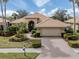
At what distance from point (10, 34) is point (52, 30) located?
9.74 metres

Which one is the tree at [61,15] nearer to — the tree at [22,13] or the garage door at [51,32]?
the tree at [22,13]

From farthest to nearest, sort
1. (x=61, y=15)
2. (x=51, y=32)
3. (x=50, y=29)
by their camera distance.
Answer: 1. (x=61, y=15)
2. (x=50, y=29)
3. (x=51, y=32)

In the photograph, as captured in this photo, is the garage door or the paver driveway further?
the garage door

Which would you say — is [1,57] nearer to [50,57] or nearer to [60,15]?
[50,57]

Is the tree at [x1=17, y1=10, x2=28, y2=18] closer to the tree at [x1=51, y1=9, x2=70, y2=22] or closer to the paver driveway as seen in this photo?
the tree at [x1=51, y1=9, x2=70, y2=22]

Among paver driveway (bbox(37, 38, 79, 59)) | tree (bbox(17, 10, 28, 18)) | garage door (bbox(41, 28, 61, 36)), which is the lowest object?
paver driveway (bbox(37, 38, 79, 59))

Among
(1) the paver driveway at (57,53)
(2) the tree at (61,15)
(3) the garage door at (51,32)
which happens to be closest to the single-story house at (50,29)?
(3) the garage door at (51,32)

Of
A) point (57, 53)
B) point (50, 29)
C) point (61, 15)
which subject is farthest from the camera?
point (61, 15)

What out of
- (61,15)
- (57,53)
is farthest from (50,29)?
(61,15)

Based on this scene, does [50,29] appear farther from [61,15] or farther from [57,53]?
[61,15]

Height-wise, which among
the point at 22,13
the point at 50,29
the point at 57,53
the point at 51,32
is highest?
the point at 22,13

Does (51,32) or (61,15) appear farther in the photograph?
(61,15)

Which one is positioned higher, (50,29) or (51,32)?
(50,29)

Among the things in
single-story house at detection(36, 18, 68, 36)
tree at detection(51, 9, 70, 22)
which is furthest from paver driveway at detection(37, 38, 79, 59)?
tree at detection(51, 9, 70, 22)
